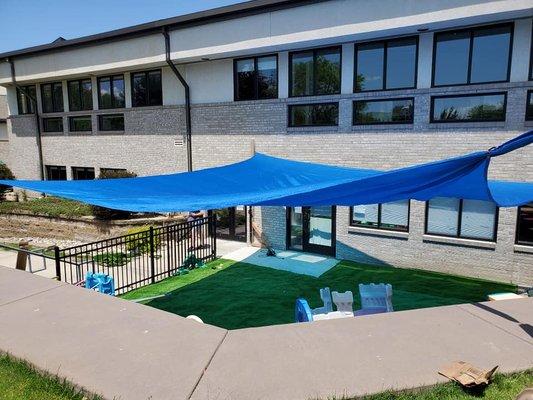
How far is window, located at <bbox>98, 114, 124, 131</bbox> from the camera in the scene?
15703 millimetres

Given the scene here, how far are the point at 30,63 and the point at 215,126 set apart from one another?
10.3m

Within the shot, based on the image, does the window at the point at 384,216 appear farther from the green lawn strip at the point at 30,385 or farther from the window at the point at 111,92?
the window at the point at 111,92

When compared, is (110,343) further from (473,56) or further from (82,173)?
(82,173)

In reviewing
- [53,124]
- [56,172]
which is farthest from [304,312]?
[53,124]

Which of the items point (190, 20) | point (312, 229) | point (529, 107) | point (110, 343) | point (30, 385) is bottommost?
point (312, 229)

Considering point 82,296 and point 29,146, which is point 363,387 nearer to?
point 82,296

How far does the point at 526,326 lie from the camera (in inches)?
151

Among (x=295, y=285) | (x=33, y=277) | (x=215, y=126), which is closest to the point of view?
(x=33, y=277)

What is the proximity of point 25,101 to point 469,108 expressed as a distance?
19474 mm

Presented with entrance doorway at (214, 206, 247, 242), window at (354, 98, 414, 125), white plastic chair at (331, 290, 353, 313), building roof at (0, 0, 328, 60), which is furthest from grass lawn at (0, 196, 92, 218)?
white plastic chair at (331, 290, 353, 313)

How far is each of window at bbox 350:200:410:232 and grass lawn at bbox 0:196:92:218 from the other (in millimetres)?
10519

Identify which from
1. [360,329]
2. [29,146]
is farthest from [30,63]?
[360,329]

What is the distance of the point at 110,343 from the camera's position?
3.47 meters

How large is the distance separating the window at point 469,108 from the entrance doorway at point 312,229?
12.9 feet
